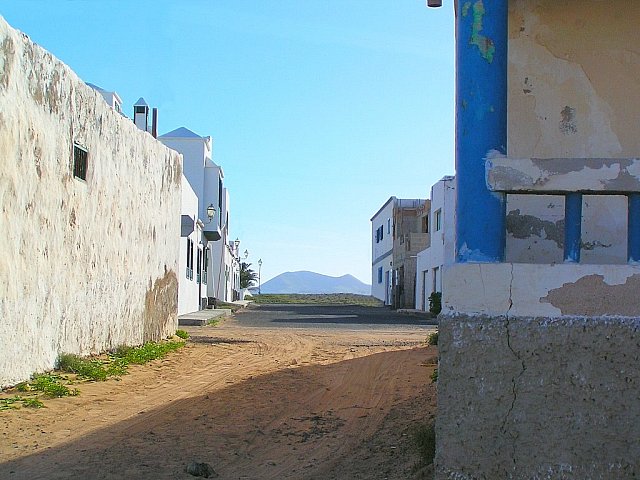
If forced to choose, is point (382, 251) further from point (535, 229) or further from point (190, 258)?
point (535, 229)

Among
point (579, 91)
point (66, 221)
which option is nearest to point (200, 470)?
point (579, 91)

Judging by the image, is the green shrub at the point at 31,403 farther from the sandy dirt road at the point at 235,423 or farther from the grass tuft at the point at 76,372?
the sandy dirt road at the point at 235,423

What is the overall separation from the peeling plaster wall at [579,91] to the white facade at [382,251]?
39431 millimetres

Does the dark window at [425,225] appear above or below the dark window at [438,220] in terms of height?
above

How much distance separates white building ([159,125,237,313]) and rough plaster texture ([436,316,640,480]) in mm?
18383

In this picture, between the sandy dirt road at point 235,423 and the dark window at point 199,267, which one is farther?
the dark window at point 199,267

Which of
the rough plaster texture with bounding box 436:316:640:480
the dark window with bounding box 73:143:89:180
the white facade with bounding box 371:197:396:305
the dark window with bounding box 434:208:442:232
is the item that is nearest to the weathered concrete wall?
the dark window with bounding box 73:143:89:180

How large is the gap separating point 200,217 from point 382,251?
898 inches

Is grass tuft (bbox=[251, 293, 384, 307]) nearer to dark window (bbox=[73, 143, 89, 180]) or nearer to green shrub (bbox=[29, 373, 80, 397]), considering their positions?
dark window (bbox=[73, 143, 89, 180])

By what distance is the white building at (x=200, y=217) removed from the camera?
2370 cm

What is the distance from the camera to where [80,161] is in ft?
31.9

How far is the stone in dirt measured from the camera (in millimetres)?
5188

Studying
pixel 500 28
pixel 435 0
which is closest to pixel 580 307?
pixel 500 28

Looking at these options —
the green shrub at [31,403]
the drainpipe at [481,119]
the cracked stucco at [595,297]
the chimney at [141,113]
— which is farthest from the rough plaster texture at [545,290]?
the chimney at [141,113]
